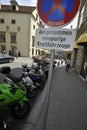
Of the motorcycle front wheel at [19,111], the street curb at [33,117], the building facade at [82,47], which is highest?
the building facade at [82,47]

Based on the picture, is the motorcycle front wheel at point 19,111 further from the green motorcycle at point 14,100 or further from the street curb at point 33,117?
the street curb at point 33,117

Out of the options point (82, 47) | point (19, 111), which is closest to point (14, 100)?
point (19, 111)

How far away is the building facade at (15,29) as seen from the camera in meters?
33.4

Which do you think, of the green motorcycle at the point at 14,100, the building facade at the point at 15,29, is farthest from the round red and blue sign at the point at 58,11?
the building facade at the point at 15,29

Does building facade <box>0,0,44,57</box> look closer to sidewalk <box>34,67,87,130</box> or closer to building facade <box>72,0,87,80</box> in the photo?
building facade <box>72,0,87,80</box>

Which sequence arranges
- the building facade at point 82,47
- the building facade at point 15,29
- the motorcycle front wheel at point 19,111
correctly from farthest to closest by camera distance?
the building facade at point 15,29 < the building facade at point 82,47 < the motorcycle front wheel at point 19,111

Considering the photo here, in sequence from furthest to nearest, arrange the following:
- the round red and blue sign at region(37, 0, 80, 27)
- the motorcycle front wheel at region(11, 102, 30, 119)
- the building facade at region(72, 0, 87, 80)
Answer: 1. the building facade at region(72, 0, 87, 80)
2. the motorcycle front wheel at region(11, 102, 30, 119)
3. the round red and blue sign at region(37, 0, 80, 27)

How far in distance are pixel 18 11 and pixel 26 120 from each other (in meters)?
33.0

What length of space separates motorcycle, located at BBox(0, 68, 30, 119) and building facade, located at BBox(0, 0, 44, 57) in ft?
101

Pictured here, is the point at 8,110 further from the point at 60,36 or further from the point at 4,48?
the point at 4,48

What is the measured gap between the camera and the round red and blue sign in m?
2.02

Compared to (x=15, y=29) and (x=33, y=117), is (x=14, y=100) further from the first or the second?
(x=15, y=29)

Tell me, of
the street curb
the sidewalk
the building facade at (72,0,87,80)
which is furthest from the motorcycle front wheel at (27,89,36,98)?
the building facade at (72,0,87,80)

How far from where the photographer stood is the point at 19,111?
14.1ft
